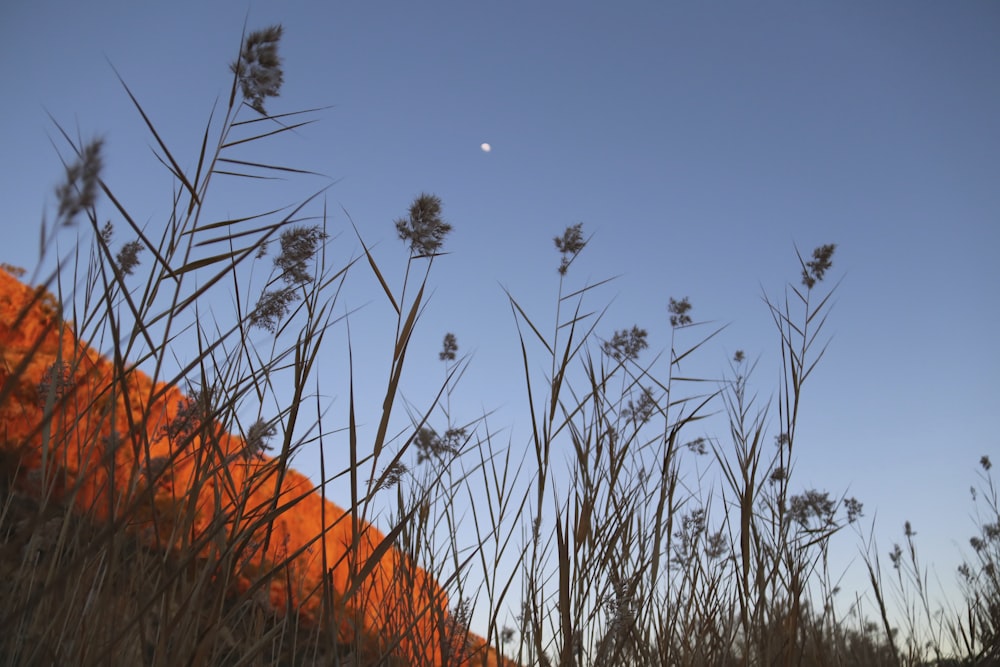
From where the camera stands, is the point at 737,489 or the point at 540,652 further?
the point at 737,489

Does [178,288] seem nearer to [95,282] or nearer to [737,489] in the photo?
[95,282]

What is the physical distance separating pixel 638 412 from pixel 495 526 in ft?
2.46

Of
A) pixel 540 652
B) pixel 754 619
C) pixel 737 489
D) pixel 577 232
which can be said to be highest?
pixel 577 232

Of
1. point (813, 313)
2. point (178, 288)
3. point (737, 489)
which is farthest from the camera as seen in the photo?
point (813, 313)

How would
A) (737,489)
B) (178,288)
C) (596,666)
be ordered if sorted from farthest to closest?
1. (737,489)
2. (596,666)
3. (178,288)

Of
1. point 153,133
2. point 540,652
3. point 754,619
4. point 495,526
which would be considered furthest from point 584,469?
point 153,133

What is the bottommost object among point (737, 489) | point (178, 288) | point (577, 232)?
point (178, 288)

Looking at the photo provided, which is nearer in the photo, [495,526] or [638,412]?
[495,526]

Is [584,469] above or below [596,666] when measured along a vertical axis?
above

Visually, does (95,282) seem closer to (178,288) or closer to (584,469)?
(178,288)

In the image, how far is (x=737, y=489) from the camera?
4.91 feet

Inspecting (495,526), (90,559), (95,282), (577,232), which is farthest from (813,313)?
(90,559)

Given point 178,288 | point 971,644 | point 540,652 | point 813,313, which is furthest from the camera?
point 971,644

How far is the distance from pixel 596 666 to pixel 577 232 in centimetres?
101
